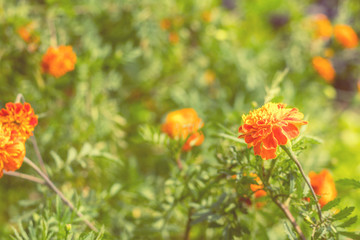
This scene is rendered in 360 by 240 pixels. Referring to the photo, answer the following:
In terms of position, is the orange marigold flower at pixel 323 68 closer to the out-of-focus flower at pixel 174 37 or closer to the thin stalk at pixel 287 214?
the out-of-focus flower at pixel 174 37

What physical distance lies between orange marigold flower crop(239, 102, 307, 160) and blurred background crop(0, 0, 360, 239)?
0.95 ft

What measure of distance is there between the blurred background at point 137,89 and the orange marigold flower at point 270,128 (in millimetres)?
288

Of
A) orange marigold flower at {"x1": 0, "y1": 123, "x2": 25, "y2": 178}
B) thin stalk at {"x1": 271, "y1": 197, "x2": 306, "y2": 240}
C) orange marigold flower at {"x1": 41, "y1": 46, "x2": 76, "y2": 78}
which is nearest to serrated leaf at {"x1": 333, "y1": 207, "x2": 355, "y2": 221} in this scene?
thin stalk at {"x1": 271, "y1": 197, "x2": 306, "y2": 240}

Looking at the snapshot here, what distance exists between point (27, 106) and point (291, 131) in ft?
1.70

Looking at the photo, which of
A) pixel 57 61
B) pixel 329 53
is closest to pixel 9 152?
pixel 57 61

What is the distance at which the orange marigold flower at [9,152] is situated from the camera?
600 mm

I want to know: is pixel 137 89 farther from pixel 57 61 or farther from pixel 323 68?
pixel 323 68

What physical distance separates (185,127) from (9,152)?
441 mm

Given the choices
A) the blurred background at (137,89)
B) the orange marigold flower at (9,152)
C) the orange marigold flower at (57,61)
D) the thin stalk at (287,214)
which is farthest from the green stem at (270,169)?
the orange marigold flower at (57,61)

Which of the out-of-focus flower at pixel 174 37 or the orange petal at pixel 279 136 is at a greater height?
the out-of-focus flower at pixel 174 37

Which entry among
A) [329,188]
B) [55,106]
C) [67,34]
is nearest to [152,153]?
[55,106]

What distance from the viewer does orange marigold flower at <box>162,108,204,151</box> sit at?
2.84ft

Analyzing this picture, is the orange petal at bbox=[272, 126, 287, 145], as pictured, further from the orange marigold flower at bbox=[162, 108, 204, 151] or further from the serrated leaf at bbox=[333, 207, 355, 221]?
the orange marigold flower at bbox=[162, 108, 204, 151]

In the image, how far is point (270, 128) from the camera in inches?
21.9
